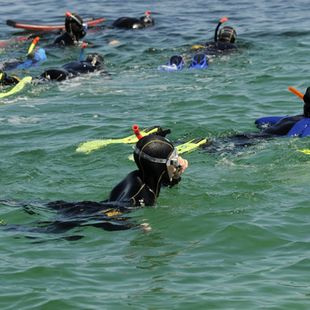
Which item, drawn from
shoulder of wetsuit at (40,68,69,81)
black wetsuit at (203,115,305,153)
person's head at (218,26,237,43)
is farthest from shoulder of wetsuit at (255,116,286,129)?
person's head at (218,26,237,43)

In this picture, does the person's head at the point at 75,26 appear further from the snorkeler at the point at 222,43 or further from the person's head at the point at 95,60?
the snorkeler at the point at 222,43

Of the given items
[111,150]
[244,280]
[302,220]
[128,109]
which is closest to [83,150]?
[111,150]

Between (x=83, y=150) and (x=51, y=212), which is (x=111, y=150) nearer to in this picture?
(x=83, y=150)

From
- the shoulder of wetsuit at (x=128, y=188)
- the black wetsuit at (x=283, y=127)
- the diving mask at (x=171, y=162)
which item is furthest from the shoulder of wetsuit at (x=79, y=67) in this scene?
the diving mask at (x=171, y=162)

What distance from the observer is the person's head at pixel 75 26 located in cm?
1772

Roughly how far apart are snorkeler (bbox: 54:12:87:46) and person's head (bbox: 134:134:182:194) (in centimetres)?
1018

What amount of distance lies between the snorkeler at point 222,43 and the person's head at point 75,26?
2.77 metres

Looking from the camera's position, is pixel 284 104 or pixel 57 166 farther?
pixel 284 104

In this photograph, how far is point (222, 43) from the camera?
16859mm

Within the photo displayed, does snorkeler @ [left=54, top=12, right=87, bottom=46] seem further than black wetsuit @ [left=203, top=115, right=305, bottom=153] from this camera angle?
Yes

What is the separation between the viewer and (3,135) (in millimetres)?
12164

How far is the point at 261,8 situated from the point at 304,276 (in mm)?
16597

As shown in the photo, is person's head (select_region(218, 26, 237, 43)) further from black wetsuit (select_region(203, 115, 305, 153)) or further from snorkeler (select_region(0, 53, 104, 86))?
black wetsuit (select_region(203, 115, 305, 153))

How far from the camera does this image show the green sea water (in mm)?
6828
